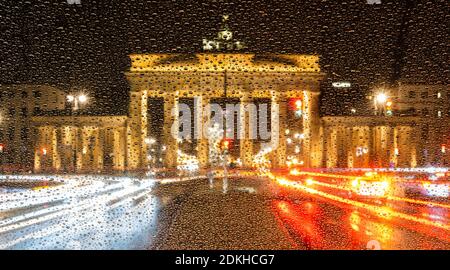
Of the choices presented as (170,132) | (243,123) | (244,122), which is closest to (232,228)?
(170,132)

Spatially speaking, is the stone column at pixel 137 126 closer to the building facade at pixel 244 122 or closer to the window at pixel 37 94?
the building facade at pixel 244 122

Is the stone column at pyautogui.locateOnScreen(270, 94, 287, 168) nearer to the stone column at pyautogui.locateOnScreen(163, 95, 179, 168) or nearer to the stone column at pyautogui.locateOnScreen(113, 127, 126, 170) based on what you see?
the stone column at pyautogui.locateOnScreen(163, 95, 179, 168)

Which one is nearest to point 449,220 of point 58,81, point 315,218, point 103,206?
point 315,218

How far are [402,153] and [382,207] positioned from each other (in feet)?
175

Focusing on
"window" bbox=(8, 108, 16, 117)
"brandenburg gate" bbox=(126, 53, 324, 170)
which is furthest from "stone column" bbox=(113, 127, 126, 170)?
"window" bbox=(8, 108, 16, 117)

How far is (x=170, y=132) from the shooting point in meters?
70.2

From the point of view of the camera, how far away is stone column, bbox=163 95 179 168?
6862 centimetres

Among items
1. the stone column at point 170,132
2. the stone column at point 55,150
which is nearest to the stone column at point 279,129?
the stone column at point 170,132

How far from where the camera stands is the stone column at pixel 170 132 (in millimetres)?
68625

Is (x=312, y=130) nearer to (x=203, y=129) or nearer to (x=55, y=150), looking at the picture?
(x=203, y=129)

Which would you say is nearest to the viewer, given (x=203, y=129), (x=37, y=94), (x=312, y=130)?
(x=312, y=130)

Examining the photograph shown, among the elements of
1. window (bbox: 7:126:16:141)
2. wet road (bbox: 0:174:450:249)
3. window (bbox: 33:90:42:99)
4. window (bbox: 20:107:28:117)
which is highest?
window (bbox: 33:90:42:99)

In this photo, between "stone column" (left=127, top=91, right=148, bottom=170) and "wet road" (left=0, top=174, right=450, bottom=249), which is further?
"stone column" (left=127, top=91, right=148, bottom=170)

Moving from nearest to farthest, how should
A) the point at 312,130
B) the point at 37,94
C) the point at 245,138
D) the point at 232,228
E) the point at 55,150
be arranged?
1. the point at 232,228
2. the point at 55,150
3. the point at 312,130
4. the point at 245,138
5. the point at 37,94
